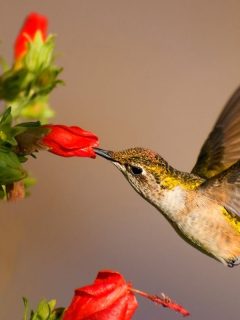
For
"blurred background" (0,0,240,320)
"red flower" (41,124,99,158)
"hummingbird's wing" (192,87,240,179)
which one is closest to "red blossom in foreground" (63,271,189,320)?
"red flower" (41,124,99,158)

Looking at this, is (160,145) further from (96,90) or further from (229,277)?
(229,277)

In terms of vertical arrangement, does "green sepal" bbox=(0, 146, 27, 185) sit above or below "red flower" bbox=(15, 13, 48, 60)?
below

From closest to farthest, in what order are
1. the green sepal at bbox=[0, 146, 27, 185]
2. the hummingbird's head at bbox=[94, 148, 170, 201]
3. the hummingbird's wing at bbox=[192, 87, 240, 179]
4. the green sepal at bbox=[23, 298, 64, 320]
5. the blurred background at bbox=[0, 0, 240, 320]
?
the green sepal at bbox=[0, 146, 27, 185], the green sepal at bbox=[23, 298, 64, 320], the hummingbird's head at bbox=[94, 148, 170, 201], the hummingbird's wing at bbox=[192, 87, 240, 179], the blurred background at bbox=[0, 0, 240, 320]

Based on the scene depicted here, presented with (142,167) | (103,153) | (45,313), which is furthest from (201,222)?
(45,313)

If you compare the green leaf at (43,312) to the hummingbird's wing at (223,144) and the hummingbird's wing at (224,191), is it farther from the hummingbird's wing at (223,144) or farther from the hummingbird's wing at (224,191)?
the hummingbird's wing at (223,144)

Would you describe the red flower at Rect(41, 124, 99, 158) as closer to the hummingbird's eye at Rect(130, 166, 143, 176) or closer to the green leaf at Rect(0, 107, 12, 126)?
the green leaf at Rect(0, 107, 12, 126)

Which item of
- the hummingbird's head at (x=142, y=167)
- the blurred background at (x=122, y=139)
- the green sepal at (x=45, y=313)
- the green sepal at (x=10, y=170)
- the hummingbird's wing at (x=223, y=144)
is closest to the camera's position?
the green sepal at (x=10, y=170)

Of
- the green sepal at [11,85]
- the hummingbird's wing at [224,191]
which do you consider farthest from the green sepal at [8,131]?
the hummingbird's wing at [224,191]
